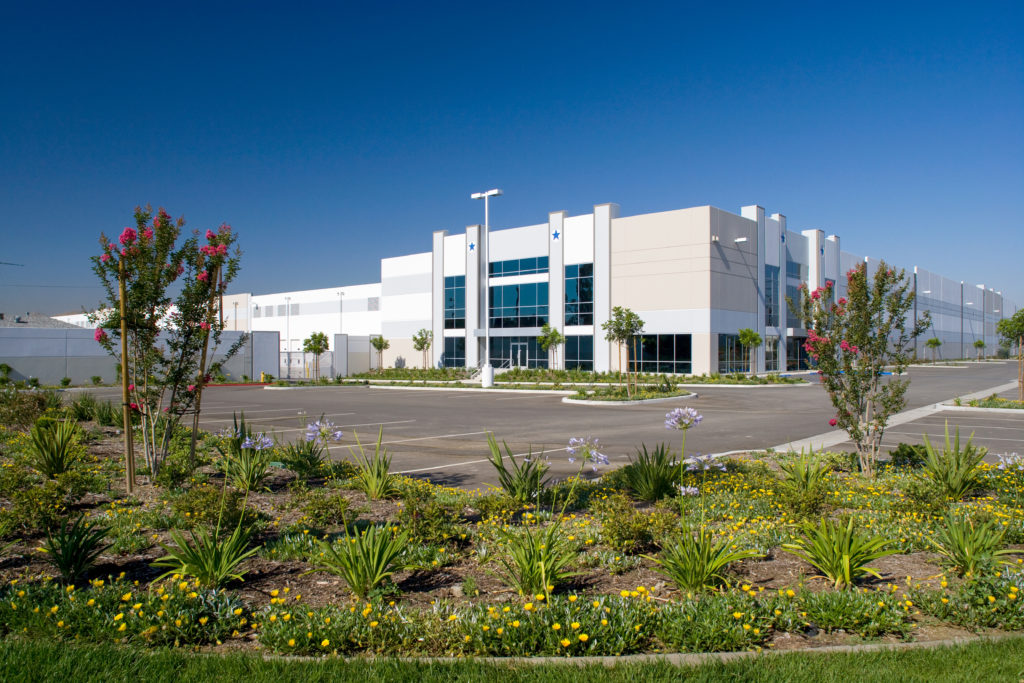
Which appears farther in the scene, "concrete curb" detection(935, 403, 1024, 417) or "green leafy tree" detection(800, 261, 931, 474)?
"concrete curb" detection(935, 403, 1024, 417)

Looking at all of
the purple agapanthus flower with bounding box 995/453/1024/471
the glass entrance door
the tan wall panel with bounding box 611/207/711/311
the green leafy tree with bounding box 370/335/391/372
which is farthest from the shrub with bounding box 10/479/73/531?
the green leafy tree with bounding box 370/335/391/372

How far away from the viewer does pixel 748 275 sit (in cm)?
4297

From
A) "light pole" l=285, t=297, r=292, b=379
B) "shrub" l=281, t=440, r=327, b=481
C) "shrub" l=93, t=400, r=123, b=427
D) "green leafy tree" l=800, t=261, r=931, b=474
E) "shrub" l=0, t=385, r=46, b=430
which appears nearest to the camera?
"shrub" l=281, t=440, r=327, b=481

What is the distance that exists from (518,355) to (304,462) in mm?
37857

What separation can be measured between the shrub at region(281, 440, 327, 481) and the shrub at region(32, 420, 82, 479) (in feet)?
8.97

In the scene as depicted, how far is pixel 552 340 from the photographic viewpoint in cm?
4259

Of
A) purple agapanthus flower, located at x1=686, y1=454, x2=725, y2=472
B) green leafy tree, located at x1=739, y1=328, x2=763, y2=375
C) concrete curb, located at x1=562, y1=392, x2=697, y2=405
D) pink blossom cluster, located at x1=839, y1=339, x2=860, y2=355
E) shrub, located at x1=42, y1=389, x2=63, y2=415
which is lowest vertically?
concrete curb, located at x1=562, y1=392, x2=697, y2=405

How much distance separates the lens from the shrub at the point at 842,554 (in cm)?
488

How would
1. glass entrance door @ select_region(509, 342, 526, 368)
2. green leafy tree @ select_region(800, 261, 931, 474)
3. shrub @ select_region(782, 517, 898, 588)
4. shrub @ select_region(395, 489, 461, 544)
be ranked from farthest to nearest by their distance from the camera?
glass entrance door @ select_region(509, 342, 526, 368)
green leafy tree @ select_region(800, 261, 931, 474)
shrub @ select_region(395, 489, 461, 544)
shrub @ select_region(782, 517, 898, 588)

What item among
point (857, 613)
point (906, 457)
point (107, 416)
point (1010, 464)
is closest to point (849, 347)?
point (906, 457)

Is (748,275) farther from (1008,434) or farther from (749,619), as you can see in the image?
(749,619)

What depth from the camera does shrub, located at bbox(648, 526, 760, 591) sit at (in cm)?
471

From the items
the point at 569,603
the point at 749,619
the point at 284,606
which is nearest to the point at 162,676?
the point at 284,606

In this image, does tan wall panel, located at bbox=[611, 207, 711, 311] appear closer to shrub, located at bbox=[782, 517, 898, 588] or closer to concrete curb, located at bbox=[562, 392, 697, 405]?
concrete curb, located at bbox=[562, 392, 697, 405]
